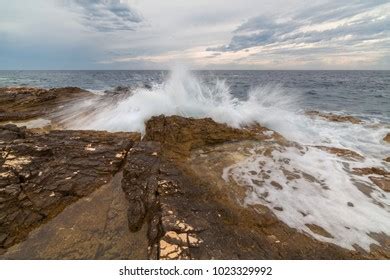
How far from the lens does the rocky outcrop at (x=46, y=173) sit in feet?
9.80

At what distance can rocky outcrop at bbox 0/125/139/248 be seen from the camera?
2986 mm

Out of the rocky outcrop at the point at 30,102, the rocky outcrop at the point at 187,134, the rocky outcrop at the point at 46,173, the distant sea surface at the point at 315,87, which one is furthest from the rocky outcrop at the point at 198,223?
the distant sea surface at the point at 315,87

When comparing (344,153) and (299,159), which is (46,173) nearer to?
(299,159)

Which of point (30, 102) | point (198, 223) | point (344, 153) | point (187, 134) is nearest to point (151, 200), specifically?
point (198, 223)

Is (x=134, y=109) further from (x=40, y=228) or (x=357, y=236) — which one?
(x=357, y=236)

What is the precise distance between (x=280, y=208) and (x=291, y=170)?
4.61ft

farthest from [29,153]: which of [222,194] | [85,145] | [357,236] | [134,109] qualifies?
[357,236]

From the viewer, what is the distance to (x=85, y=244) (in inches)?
104

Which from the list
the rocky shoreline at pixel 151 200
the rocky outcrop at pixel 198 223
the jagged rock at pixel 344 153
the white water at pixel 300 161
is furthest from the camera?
the jagged rock at pixel 344 153

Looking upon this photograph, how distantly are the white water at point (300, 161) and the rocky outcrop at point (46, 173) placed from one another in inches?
84.6

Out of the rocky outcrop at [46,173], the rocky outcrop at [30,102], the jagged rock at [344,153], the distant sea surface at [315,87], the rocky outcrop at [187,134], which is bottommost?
the distant sea surface at [315,87]

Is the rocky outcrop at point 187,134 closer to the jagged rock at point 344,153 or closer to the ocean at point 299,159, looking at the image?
the ocean at point 299,159

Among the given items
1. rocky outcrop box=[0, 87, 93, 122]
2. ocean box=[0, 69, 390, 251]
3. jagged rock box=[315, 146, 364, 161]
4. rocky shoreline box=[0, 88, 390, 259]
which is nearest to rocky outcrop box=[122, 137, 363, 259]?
rocky shoreline box=[0, 88, 390, 259]
